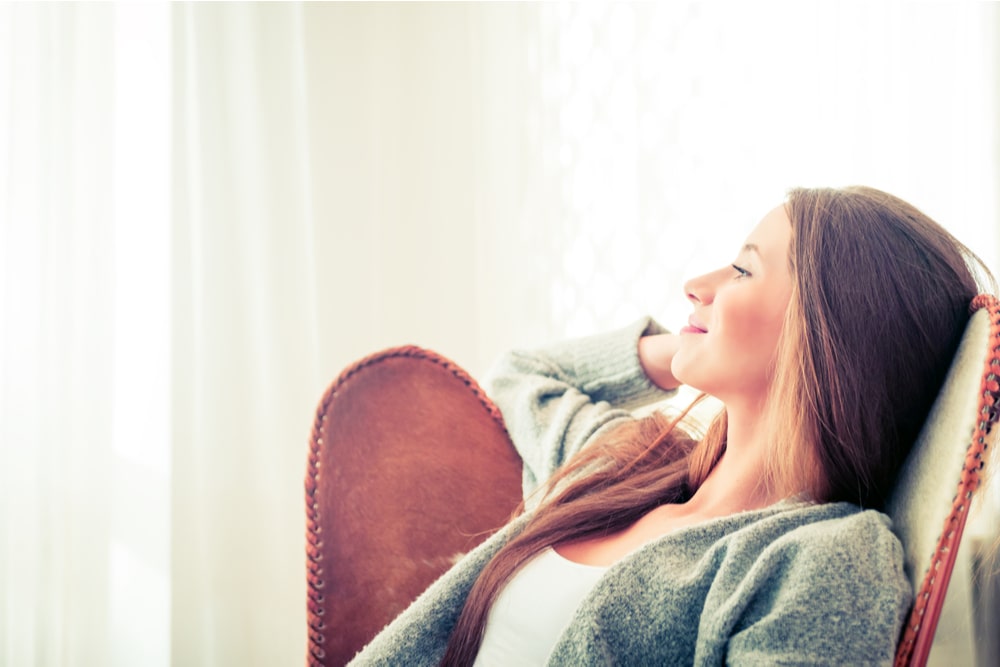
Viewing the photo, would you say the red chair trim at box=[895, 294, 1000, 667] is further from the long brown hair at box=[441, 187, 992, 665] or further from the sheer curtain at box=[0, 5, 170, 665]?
the sheer curtain at box=[0, 5, 170, 665]

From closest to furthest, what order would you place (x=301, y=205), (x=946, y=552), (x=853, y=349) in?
(x=946, y=552) < (x=853, y=349) < (x=301, y=205)

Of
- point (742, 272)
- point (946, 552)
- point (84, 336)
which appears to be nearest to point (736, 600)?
point (946, 552)

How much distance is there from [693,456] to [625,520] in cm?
14

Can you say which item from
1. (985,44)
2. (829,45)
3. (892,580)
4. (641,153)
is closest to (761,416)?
(892,580)

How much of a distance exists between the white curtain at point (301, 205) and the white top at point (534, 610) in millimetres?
764

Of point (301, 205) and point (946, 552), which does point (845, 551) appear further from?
point (301, 205)

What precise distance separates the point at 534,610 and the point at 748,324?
420 millimetres

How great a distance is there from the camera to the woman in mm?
799

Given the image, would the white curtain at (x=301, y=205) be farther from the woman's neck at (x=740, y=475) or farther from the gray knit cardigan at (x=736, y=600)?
the gray knit cardigan at (x=736, y=600)

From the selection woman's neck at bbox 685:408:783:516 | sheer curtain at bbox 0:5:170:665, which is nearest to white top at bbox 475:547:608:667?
woman's neck at bbox 685:408:783:516

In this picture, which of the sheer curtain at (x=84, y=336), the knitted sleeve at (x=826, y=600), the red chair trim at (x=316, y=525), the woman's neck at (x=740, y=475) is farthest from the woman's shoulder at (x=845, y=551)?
the sheer curtain at (x=84, y=336)

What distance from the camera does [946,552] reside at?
753 mm

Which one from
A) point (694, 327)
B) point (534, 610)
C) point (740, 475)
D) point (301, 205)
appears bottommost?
point (534, 610)

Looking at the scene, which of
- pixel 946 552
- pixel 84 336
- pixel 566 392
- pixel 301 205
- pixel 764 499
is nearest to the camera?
pixel 946 552
